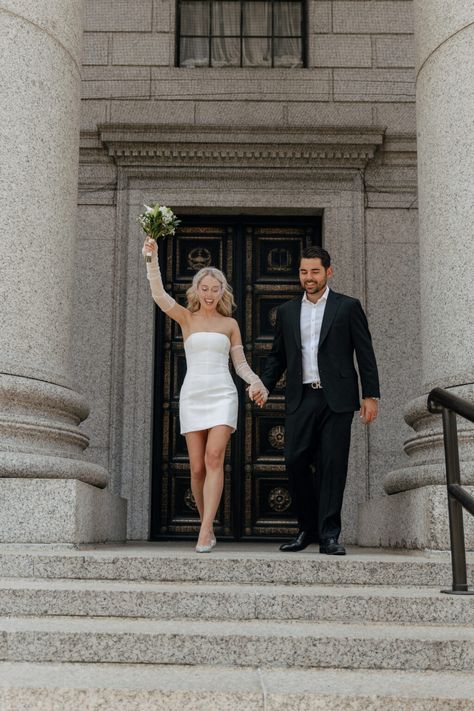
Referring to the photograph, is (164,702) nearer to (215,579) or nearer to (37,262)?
(215,579)

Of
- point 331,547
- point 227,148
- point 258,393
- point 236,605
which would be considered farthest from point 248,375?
point 227,148

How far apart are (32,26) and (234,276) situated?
4.74 meters

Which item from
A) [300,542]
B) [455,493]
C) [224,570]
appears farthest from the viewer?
[300,542]

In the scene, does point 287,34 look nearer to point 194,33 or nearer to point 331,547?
Answer: point 194,33

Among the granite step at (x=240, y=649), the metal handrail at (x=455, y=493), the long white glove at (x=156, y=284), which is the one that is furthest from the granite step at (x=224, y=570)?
the long white glove at (x=156, y=284)

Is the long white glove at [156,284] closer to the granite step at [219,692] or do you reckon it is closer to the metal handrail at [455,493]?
the metal handrail at [455,493]

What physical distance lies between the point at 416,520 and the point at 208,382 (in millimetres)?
1762

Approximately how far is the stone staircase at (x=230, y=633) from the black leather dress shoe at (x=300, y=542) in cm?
117

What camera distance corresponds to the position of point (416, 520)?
6.77m

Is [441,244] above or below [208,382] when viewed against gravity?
above

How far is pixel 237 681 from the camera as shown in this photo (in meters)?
4.19

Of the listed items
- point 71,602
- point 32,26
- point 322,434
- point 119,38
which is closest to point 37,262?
point 32,26

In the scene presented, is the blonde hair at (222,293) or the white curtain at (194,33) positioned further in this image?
the white curtain at (194,33)

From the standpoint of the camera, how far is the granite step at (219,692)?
3883mm
